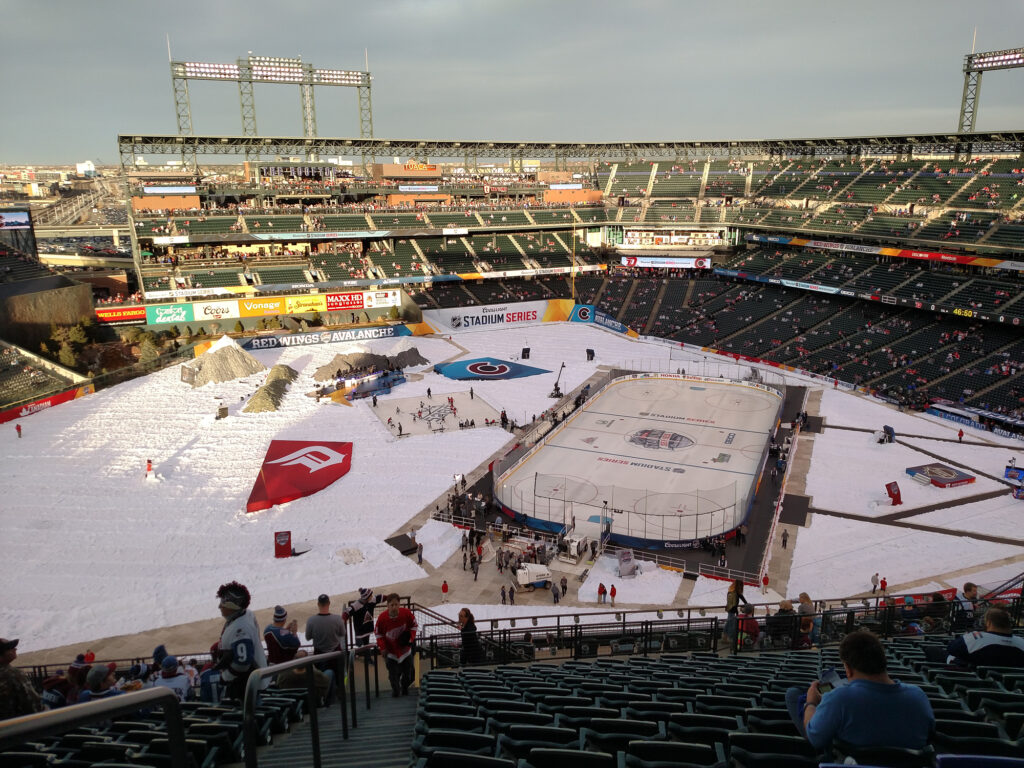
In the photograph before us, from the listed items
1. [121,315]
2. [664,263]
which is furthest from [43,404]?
[664,263]

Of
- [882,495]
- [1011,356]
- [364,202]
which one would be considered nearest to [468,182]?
[364,202]

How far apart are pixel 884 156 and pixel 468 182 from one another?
148 ft

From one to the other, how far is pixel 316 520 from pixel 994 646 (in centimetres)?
2437

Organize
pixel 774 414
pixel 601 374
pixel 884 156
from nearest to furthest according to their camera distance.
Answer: pixel 774 414 < pixel 601 374 < pixel 884 156

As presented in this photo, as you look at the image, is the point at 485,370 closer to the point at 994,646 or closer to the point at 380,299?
the point at 380,299

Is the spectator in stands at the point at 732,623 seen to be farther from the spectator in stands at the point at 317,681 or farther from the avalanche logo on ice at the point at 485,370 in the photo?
the avalanche logo on ice at the point at 485,370

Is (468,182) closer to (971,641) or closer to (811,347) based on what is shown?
(811,347)

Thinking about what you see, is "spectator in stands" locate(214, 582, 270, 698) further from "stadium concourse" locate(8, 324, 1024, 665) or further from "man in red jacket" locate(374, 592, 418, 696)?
"stadium concourse" locate(8, 324, 1024, 665)

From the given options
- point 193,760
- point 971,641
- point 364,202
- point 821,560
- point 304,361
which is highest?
point 364,202

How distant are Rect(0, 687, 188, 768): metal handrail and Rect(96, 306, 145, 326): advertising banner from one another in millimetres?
57355

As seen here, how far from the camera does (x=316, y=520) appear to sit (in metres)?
27.2

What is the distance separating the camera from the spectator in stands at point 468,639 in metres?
12.3

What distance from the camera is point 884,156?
67.6m

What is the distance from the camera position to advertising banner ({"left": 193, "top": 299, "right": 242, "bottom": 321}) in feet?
178
